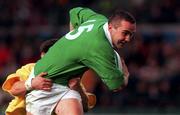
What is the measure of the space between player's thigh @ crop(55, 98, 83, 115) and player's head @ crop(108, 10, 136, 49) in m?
0.67

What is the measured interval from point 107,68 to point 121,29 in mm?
361

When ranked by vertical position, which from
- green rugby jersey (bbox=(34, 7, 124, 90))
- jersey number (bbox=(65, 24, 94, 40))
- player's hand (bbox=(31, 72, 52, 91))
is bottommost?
player's hand (bbox=(31, 72, 52, 91))

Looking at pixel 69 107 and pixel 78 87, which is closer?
pixel 69 107

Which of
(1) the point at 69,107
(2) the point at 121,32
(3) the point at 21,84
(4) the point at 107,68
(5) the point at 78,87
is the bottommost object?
(1) the point at 69,107

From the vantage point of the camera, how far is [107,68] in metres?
7.09

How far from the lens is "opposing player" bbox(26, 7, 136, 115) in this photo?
711cm

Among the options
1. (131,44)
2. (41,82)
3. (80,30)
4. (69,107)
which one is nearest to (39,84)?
(41,82)

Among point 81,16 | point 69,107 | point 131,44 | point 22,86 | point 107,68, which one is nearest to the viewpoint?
point 107,68

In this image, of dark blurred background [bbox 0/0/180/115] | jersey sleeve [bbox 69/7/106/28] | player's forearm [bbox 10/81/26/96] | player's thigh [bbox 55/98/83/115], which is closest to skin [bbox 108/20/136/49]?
jersey sleeve [bbox 69/7/106/28]

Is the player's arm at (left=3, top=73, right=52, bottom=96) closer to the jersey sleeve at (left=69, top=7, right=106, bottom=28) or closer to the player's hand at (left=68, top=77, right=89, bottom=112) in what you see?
the player's hand at (left=68, top=77, right=89, bottom=112)

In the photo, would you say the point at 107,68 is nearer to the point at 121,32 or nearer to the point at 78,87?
the point at 121,32

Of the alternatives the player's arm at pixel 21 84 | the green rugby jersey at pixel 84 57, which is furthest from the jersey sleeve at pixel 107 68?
the player's arm at pixel 21 84

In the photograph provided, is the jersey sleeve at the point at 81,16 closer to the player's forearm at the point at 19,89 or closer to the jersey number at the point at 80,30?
the jersey number at the point at 80,30

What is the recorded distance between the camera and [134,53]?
563 inches
